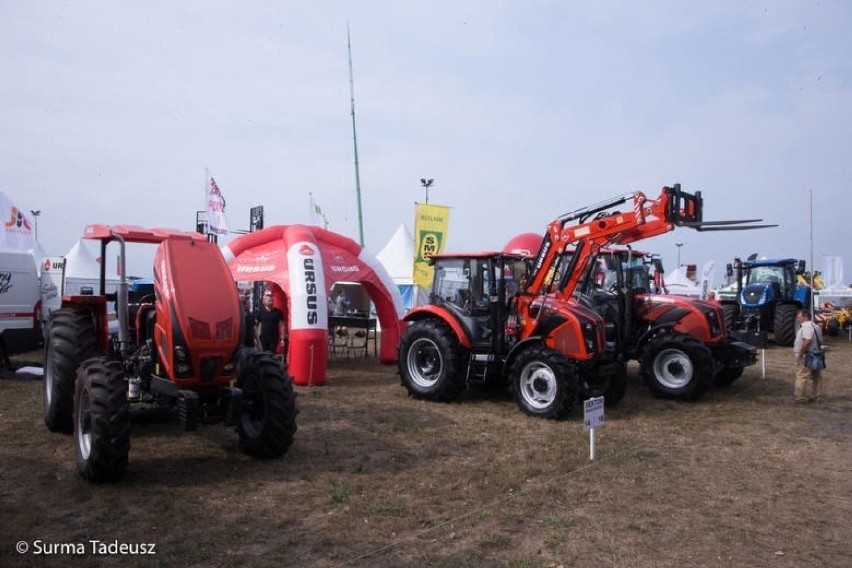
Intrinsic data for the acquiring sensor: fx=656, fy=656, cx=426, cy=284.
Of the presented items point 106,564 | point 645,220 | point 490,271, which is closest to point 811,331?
point 645,220

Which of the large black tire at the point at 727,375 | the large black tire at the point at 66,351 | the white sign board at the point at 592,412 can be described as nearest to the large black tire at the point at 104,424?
the large black tire at the point at 66,351

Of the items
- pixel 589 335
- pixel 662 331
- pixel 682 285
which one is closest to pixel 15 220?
pixel 589 335

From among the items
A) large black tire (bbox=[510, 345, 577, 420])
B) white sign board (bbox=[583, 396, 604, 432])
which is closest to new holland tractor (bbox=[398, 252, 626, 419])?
large black tire (bbox=[510, 345, 577, 420])

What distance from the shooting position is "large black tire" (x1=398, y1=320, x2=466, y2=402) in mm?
8797

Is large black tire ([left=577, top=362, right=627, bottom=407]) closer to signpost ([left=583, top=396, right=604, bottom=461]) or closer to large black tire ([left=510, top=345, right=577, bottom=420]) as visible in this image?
large black tire ([left=510, top=345, right=577, bottom=420])

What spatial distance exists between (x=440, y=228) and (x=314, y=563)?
14203 millimetres

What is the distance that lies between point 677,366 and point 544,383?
241cm

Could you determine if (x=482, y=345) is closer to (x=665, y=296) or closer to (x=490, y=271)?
(x=490, y=271)

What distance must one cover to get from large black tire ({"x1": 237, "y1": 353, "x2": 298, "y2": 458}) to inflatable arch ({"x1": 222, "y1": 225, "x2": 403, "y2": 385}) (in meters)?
4.27

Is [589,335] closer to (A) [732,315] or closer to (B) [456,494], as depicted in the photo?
(B) [456,494]

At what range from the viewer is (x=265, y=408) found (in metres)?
5.65

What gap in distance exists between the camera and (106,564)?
379cm

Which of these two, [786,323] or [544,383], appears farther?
[786,323]

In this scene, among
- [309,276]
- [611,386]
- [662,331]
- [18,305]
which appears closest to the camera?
[611,386]
